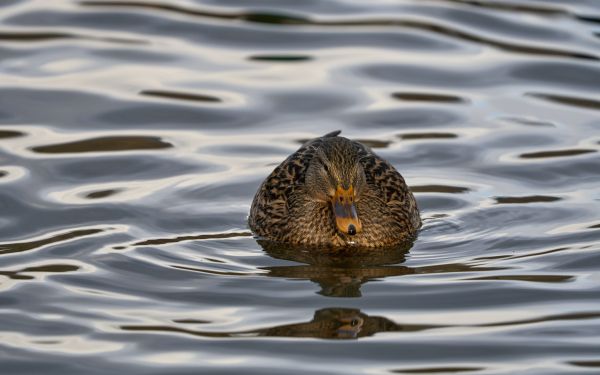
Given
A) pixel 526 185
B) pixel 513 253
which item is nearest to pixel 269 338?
pixel 513 253

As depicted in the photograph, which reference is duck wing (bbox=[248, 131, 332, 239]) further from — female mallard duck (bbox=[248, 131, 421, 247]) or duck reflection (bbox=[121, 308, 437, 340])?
duck reflection (bbox=[121, 308, 437, 340])

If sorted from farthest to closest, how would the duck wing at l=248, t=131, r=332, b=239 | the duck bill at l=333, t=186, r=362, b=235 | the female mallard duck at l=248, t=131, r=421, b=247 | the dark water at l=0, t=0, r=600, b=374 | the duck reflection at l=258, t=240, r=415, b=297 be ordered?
the duck wing at l=248, t=131, r=332, b=239, the female mallard duck at l=248, t=131, r=421, b=247, the duck bill at l=333, t=186, r=362, b=235, the duck reflection at l=258, t=240, r=415, b=297, the dark water at l=0, t=0, r=600, b=374

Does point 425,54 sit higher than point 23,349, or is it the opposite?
point 425,54

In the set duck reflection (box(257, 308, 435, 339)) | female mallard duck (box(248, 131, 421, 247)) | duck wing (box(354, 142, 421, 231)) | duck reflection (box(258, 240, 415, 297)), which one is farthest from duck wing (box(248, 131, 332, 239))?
duck reflection (box(257, 308, 435, 339))

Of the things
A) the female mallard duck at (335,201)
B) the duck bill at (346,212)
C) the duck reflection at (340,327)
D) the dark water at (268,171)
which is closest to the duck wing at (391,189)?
the female mallard duck at (335,201)

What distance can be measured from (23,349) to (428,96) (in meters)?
7.71

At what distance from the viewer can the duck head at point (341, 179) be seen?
10.9 m

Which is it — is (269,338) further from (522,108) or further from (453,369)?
(522,108)

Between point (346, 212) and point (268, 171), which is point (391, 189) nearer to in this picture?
point (346, 212)

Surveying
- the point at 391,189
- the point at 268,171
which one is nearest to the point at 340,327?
the point at 391,189

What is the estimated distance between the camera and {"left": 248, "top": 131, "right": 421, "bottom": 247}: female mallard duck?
11047 millimetres

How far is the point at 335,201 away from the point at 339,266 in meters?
0.51

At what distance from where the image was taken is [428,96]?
15.7m

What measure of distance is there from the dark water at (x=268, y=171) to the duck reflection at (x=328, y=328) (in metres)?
0.02
